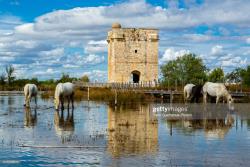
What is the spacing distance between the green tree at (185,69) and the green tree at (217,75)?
239cm

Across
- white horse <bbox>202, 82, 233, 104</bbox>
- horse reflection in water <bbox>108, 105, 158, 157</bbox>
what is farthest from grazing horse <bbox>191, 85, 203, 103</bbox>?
horse reflection in water <bbox>108, 105, 158, 157</bbox>

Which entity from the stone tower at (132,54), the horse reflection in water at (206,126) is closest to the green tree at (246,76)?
the stone tower at (132,54)

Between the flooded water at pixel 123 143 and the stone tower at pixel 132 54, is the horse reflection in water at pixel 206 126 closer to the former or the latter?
the flooded water at pixel 123 143

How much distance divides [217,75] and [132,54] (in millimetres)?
23352

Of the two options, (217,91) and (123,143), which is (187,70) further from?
(123,143)

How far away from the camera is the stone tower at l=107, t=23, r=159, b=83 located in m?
64.2

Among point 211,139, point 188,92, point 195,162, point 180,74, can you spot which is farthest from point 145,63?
point 195,162

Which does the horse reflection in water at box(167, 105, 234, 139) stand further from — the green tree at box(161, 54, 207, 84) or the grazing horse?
the green tree at box(161, 54, 207, 84)

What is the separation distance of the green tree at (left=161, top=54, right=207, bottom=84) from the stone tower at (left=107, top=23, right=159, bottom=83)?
11.5 metres

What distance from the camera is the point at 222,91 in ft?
109

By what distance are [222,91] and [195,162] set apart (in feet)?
71.6

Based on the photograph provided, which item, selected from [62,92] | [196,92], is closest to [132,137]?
[62,92]

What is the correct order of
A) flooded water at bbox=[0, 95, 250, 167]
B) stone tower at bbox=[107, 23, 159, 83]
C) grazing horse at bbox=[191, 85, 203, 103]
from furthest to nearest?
stone tower at bbox=[107, 23, 159, 83] < grazing horse at bbox=[191, 85, 203, 103] < flooded water at bbox=[0, 95, 250, 167]

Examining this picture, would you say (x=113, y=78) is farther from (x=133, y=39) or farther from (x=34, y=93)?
(x=34, y=93)
